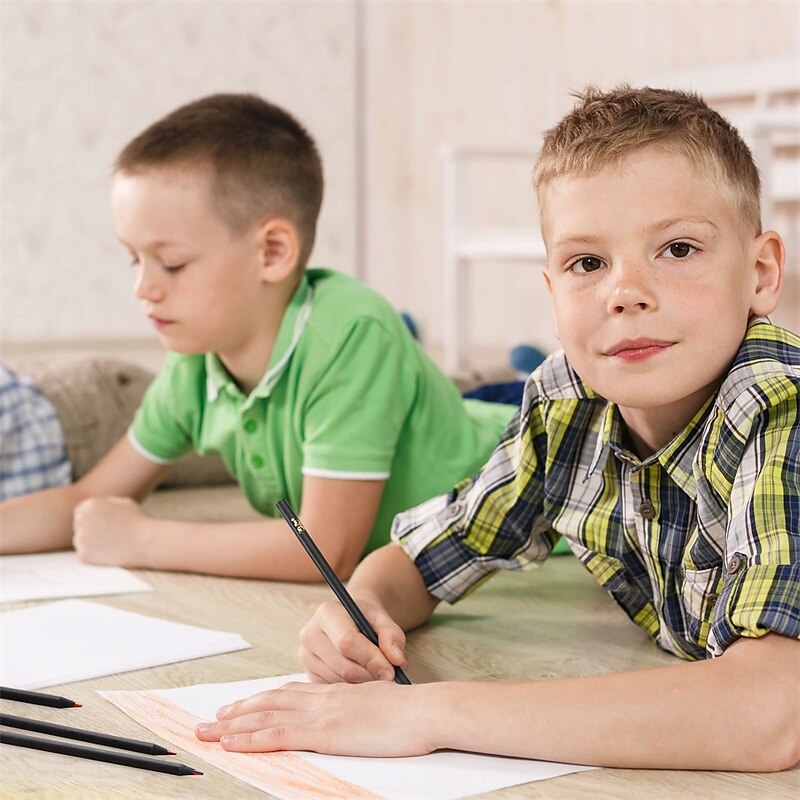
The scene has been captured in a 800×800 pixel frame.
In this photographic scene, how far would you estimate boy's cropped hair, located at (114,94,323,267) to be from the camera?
139 cm

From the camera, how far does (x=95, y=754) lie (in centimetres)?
73

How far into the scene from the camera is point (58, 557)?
1.45 meters

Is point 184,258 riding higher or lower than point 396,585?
higher

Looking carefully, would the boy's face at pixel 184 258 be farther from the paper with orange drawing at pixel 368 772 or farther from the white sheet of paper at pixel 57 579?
the paper with orange drawing at pixel 368 772

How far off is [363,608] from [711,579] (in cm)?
26

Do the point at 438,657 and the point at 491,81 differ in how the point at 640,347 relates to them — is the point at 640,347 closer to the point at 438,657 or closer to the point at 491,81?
the point at 438,657

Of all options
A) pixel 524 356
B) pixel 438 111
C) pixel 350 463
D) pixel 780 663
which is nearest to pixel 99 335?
pixel 438 111

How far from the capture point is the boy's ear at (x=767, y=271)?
858 mm

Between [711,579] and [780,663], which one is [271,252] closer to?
[711,579]

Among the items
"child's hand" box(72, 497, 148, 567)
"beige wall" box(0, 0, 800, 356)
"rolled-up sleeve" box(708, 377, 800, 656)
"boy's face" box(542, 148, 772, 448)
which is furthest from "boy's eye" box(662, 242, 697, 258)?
"beige wall" box(0, 0, 800, 356)

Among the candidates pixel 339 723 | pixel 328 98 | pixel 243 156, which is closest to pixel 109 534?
pixel 243 156

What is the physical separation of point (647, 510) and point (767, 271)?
0.20 meters

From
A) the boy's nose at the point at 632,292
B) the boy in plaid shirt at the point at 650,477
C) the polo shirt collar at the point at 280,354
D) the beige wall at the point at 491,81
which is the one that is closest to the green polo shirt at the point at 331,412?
the polo shirt collar at the point at 280,354

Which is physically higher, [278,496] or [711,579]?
[711,579]
